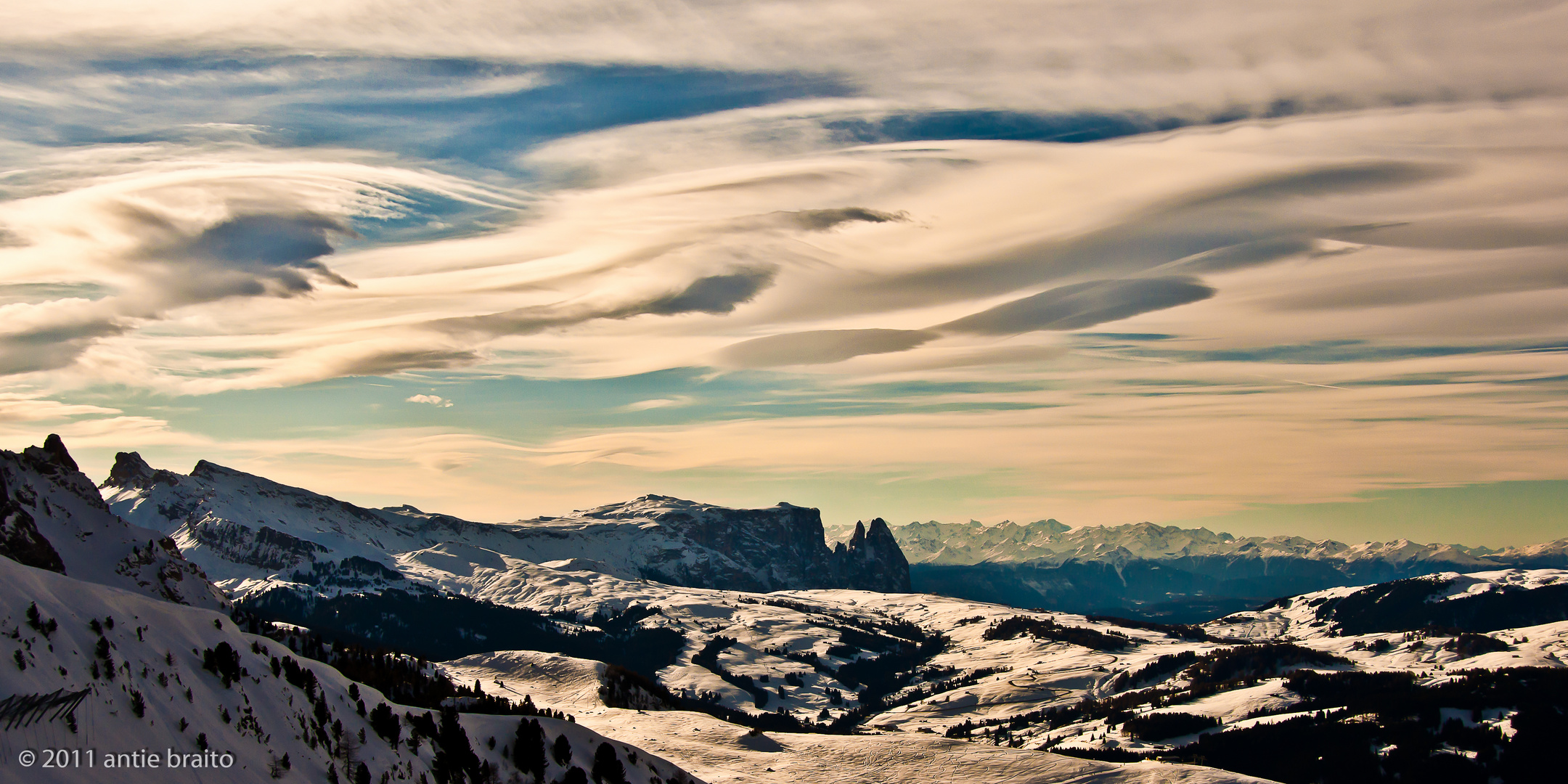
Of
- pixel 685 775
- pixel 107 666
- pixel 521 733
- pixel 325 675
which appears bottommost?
pixel 685 775

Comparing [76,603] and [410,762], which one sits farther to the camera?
[410,762]

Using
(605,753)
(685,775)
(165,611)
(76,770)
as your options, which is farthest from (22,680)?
(685,775)

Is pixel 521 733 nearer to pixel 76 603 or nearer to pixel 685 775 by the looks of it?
pixel 685 775

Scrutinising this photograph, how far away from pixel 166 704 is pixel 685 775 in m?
129

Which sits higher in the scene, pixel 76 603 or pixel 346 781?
pixel 76 603

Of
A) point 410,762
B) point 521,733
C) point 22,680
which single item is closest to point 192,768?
point 22,680

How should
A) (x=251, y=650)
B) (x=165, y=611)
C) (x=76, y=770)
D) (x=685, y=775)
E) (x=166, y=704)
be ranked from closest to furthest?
→ (x=76, y=770) → (x=166, y=704) → (x=165, y=611) → (x=251, y=650) → (x=685, y=775)

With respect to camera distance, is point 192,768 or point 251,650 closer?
point 192,768

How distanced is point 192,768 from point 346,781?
92.5ft

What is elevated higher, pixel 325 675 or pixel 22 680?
pixel 22 680

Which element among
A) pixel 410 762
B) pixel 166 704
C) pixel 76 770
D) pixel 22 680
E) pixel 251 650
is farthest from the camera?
pixel 410 762

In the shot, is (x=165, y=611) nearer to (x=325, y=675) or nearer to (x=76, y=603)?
(x=76, y=603)

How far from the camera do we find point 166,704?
81312mm

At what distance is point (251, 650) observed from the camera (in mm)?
107562
